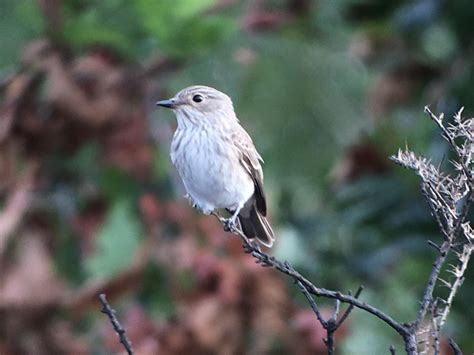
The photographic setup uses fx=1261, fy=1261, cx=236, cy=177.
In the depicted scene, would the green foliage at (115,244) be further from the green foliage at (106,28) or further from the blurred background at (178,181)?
the green foliage at (106,28)

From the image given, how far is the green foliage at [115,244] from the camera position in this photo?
6.64 meters

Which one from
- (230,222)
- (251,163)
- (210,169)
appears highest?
(251,163)

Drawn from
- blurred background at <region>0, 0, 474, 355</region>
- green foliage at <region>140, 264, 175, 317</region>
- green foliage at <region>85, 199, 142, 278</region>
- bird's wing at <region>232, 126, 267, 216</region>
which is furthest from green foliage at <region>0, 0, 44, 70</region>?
bird's wing at <region>232, 126, 267, 216</region>

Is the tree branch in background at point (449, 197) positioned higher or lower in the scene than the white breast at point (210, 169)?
lower

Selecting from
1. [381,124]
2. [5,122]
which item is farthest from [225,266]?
[381,124]

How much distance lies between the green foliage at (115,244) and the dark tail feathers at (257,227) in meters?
1.58

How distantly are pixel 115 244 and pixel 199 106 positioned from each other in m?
1.80

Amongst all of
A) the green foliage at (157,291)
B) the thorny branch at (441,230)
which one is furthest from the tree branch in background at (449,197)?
the green foliage at (157,291)

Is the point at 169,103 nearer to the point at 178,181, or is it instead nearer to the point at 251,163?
the point at 251,163

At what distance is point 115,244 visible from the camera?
6680 millimetres

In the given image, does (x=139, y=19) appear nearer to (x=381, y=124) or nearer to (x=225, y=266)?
(x=225, y=266)

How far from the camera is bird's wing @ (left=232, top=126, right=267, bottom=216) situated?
4977 millimetres

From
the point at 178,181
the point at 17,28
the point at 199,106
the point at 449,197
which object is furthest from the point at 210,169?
the point at 178,181

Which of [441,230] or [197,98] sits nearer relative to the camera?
[441,230]
